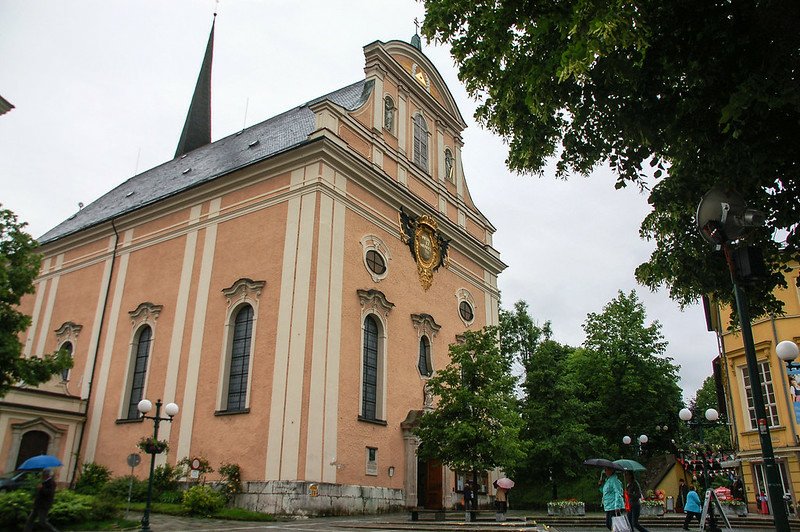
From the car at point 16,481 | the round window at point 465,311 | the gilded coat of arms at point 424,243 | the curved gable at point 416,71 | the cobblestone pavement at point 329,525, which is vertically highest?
the curved gable at point 416,71

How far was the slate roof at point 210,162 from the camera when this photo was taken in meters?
25.2

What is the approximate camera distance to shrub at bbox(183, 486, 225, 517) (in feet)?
58.2

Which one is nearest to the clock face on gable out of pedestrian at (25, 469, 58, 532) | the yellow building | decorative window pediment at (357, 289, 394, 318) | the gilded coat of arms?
the gilded coat of arms

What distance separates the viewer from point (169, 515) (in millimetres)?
18094

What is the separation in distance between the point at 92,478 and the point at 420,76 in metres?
21.3

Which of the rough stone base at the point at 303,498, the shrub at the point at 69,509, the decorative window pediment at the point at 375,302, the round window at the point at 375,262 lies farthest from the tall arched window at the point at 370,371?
the shrub at the point at 69,509

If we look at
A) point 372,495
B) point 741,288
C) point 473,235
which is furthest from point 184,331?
point 741,288

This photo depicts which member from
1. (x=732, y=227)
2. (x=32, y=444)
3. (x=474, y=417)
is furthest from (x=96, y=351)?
(x=732, y=227)

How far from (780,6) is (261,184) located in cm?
1817

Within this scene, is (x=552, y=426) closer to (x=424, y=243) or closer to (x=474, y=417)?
(x=424, y=243)

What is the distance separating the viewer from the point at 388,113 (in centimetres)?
2664

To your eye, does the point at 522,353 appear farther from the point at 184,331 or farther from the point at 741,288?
the point at 741,288

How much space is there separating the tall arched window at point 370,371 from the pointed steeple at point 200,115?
22.6m

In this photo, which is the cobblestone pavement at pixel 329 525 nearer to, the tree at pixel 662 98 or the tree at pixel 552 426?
the tree at pixel 662 98
